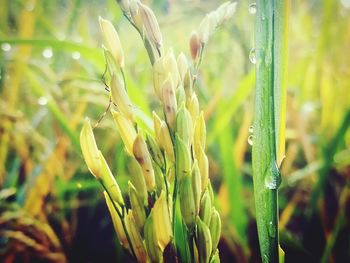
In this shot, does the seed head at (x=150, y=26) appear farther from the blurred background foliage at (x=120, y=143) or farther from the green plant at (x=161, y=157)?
the blurred background foliage at (x=120, y=143)

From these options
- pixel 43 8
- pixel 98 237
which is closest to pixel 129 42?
pixel 43 8

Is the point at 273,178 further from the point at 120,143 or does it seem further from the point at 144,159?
the point at 120,143

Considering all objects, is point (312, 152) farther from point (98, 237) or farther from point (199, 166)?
point (199, 166)

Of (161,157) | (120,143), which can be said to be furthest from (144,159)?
(120,143)

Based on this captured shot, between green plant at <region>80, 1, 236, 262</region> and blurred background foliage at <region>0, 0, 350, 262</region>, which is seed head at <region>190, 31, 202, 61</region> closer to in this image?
green plant at <region>80, 1, 236, 262</region>

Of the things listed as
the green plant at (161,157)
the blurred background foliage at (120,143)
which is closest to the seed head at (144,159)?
the green plant at (161,157)

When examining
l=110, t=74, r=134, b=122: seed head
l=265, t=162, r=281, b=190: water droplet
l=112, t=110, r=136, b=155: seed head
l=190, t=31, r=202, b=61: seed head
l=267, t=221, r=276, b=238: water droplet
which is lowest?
l=267, t=221, r=276, b=238: water droplet

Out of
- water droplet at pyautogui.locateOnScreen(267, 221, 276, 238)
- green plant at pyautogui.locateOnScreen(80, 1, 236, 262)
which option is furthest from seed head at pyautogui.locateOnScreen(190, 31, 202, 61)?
water droplet at pyautogui.locateOnScreen(267, 221, 276, 238)
